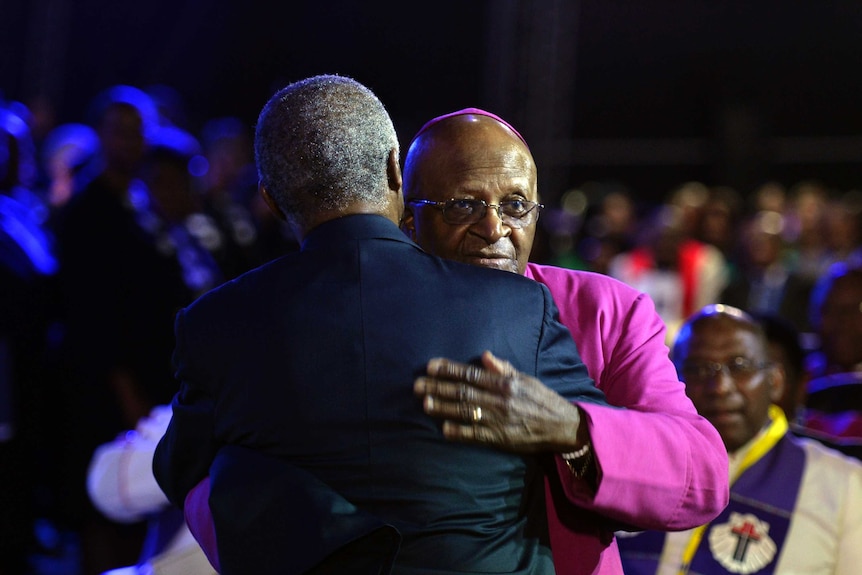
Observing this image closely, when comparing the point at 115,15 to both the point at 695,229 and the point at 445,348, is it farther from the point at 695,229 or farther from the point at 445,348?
the point at 445,348

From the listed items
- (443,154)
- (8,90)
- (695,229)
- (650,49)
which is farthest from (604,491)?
(650,49)

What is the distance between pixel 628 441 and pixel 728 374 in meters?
1.94

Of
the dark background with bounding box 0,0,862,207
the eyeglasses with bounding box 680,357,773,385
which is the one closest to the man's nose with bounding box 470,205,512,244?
the eyeglasses with bounding box 680,357,773,385

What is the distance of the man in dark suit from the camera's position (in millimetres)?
1866

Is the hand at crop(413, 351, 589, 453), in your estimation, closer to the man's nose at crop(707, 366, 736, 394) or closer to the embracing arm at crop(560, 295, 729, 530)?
the embracing arm at crop(560, 295, 729, 530)

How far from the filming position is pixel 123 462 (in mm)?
2982

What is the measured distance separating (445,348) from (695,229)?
769 centimetres

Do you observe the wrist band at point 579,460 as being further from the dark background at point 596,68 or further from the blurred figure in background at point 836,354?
the dark background at point 596,68

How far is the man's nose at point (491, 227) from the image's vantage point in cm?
249

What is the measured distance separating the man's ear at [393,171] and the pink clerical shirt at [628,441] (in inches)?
18.8

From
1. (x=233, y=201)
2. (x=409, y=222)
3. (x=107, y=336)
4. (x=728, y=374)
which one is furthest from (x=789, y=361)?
(x=233, y=201)

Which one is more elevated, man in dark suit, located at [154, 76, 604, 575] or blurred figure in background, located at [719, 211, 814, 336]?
man in dark suit, located at [154, 76, 604, 575]

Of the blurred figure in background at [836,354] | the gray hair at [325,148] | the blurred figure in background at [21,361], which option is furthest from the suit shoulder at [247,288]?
the blurred figure in background at [836,354]

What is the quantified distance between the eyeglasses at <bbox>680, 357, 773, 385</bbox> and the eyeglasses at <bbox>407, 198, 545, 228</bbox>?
1.42 meters
